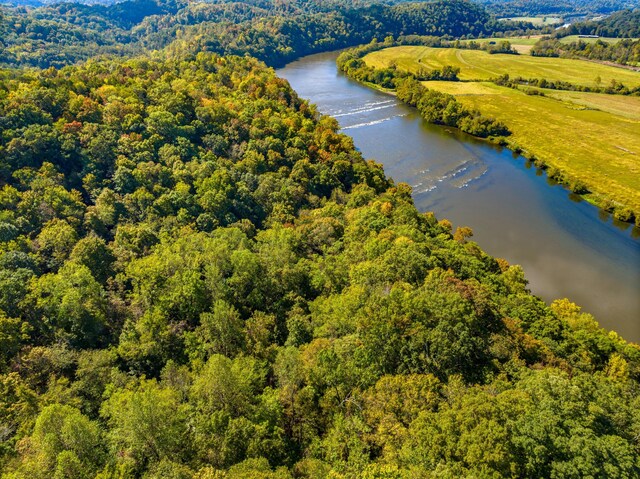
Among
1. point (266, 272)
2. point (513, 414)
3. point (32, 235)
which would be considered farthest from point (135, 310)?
point (513, 414)

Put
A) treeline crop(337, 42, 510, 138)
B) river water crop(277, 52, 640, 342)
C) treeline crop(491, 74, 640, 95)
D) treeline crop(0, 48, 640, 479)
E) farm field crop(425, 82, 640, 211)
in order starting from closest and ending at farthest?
treeline crop(0, 48, 640, 479) < river water crop(277, 52, 640, 342) < farm field crop(425, 82, 640, 211) < treeline crop(337, 42, 510, 138) < treeline crop(491, 74, 640, 95)

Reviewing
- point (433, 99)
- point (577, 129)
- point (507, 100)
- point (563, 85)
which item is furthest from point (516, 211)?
point (563, 85)

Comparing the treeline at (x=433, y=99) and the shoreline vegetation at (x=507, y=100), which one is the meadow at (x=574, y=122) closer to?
the shoreline vegetation at (x=507, y=100)

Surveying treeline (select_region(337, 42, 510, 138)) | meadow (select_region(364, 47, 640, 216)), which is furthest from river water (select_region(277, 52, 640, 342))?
meadow (select_region(364, 47, 640, 216))

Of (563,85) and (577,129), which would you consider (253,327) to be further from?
(563,85)

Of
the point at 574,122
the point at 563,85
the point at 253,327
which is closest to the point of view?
the point at 253,327

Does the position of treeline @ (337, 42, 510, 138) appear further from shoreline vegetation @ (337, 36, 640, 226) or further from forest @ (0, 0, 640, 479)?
forest @ (0, 0, 640, 479)

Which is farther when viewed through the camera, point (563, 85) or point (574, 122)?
point (563, 85)
